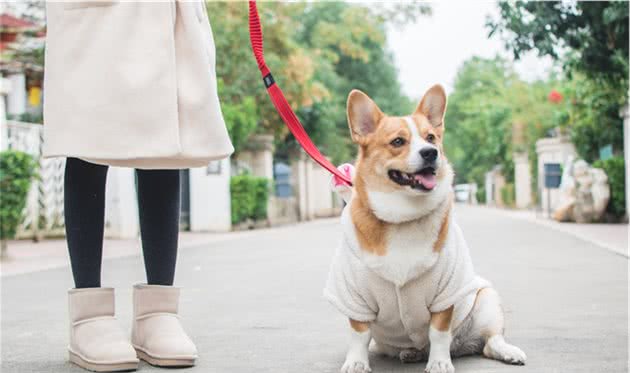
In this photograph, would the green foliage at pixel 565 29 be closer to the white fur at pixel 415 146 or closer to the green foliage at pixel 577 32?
the green foliage at pixel 577 32

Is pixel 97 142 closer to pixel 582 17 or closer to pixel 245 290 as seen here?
pixel 245 290

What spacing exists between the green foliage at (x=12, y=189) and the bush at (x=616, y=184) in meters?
11.2

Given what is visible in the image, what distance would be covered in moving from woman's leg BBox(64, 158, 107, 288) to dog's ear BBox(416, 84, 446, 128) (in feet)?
3.99

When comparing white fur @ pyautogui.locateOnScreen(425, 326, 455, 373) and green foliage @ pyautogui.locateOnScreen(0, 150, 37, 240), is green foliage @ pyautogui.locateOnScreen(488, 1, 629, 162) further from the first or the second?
white fur @ pyautogui.locateOnScreen(425, 326, 455, 373)

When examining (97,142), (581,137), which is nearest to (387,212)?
(97,142)

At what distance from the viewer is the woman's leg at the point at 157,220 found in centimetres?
320

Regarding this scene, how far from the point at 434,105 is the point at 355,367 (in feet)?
3.16

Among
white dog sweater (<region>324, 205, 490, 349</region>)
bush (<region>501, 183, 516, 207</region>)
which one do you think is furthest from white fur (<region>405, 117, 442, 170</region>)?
bush (<region>501, 183, 516, 207</region>)

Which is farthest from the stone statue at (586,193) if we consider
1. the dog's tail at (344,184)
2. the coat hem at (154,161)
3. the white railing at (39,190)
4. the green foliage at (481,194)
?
the green foliage at (481,194)

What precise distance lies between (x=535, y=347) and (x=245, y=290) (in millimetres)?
3069

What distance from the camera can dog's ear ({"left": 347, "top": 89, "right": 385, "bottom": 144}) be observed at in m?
2.90

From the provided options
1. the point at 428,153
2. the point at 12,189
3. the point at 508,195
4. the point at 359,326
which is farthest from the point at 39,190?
the point at 508,195

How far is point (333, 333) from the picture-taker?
3938 mm

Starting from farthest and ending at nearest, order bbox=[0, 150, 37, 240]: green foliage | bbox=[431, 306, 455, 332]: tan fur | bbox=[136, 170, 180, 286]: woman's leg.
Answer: bbox=[0, 150, 37, 240]: green foliage
bbox=[136, 170, 180, 286]: woman's leg
bbox=[431, 306, 455, 332]: tan fur
